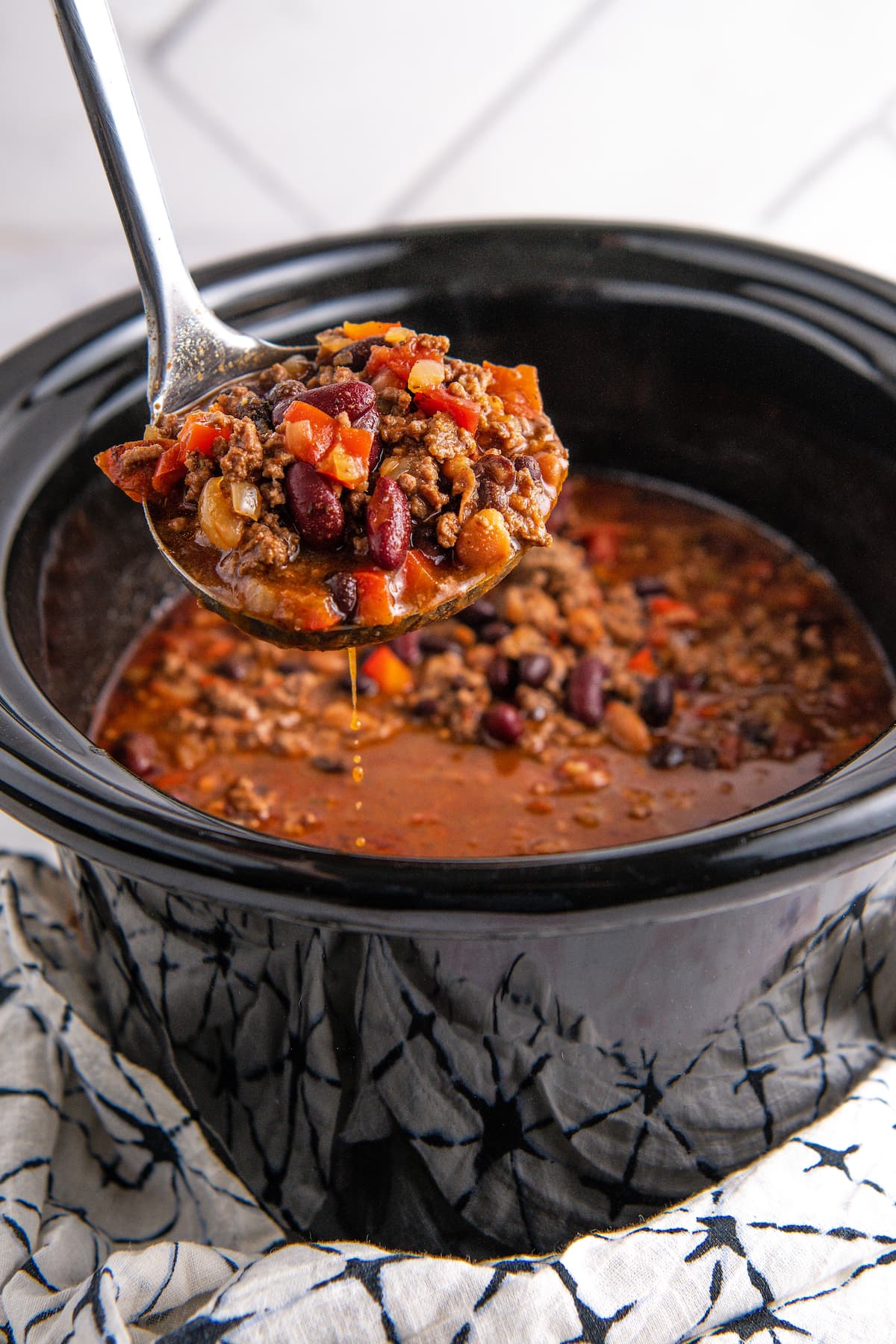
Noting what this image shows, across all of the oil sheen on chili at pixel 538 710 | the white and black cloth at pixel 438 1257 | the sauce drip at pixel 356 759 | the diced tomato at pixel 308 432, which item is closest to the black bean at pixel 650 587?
the oil sheen on chili at pixel 538 710

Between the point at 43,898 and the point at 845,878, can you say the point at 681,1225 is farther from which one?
the point at 43,898

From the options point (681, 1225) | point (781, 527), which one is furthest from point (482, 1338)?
point (781, 527)

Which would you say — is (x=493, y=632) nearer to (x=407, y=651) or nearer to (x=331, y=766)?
(x=407, y=651)

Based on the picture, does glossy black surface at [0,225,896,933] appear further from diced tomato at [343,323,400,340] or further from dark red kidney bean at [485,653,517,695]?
dark red kidney bean at [485,653,517,695]

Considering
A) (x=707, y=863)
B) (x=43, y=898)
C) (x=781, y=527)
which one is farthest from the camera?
(x=781, y=527)

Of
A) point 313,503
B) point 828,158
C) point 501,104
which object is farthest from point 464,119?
point 313,503

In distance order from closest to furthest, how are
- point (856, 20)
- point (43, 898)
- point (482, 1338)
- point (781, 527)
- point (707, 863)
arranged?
point (707, 863)
point (482, 1338)
point (43, 898)
point (781, 527)
point (856, 20)

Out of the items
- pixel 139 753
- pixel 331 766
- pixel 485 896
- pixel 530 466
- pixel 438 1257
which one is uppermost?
pixel 530 466
